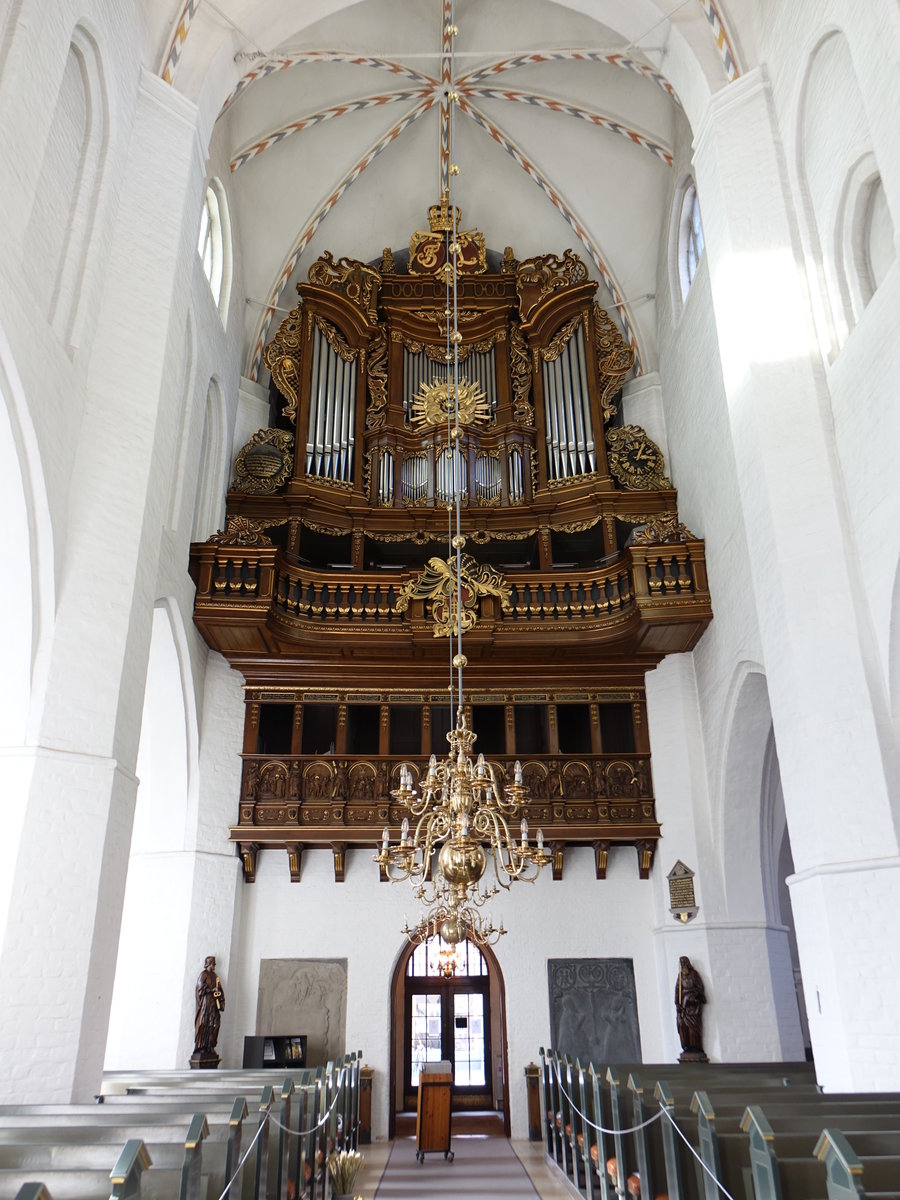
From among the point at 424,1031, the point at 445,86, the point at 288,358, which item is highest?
the point at 445,86

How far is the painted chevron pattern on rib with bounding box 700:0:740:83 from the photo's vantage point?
11883 millimetres

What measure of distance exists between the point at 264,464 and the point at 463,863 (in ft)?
31.2

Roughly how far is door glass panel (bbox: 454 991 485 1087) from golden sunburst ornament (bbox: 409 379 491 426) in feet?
31.4

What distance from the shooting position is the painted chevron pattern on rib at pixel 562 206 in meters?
17.1

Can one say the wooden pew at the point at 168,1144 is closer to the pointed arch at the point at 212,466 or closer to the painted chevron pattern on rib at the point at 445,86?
the pointed arch at the point at 212,466

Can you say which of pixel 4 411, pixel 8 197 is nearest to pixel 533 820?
pixel 4 411

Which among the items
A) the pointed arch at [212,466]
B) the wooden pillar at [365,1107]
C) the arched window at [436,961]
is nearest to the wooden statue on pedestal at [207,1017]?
the wooden pillar at [365,1107]

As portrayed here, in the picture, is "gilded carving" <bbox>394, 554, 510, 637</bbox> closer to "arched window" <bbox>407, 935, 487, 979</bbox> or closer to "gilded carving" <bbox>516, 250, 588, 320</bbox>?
"arched window" <bbox>407, 935, 487, 979</bbox>

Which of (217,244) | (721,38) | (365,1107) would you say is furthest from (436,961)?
(721,38)

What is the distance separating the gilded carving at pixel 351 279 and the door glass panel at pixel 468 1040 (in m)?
12.0

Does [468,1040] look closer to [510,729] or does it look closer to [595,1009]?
[595,1009]

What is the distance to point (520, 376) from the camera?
55.0ft

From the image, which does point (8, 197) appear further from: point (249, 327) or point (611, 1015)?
point (611, 1015)

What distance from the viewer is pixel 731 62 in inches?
469
